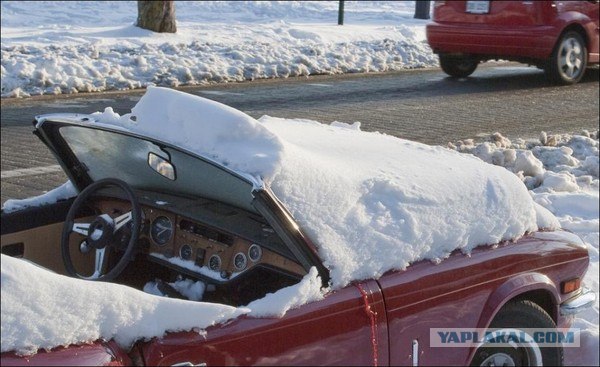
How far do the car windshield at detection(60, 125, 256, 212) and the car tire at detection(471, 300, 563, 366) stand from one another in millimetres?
1039

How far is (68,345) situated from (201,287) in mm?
1010

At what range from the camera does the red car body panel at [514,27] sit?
13.9 metres

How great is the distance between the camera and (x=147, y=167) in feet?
13.6

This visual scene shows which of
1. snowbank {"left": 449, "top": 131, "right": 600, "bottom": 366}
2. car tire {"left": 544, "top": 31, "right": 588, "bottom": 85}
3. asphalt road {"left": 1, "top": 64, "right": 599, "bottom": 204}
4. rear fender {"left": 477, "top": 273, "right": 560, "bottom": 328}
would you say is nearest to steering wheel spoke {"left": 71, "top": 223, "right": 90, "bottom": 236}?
rear fender {"left": 477, "top": 273, "right": 560, "bottom": 328}

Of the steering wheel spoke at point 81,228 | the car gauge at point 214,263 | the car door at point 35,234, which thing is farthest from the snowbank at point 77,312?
the car door at point 35,234

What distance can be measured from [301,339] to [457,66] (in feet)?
41.2

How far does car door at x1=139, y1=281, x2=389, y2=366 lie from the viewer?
307cm

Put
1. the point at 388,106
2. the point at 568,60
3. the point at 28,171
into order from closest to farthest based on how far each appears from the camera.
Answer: the point at 28,171 < the point at 388,106 < the point at 568,60

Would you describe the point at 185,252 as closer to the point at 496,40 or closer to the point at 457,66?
the point at 496,40

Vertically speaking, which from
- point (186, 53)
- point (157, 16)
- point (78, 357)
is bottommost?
point (186, 53)

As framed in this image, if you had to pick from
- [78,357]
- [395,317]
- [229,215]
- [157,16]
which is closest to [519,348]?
[395,317]

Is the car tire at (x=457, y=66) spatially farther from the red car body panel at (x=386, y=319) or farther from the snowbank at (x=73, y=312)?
the snowbank at (x=73, y=312)

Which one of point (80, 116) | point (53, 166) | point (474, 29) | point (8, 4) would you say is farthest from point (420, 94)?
point (8, 4)

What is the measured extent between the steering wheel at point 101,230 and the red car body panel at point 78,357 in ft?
2.89
